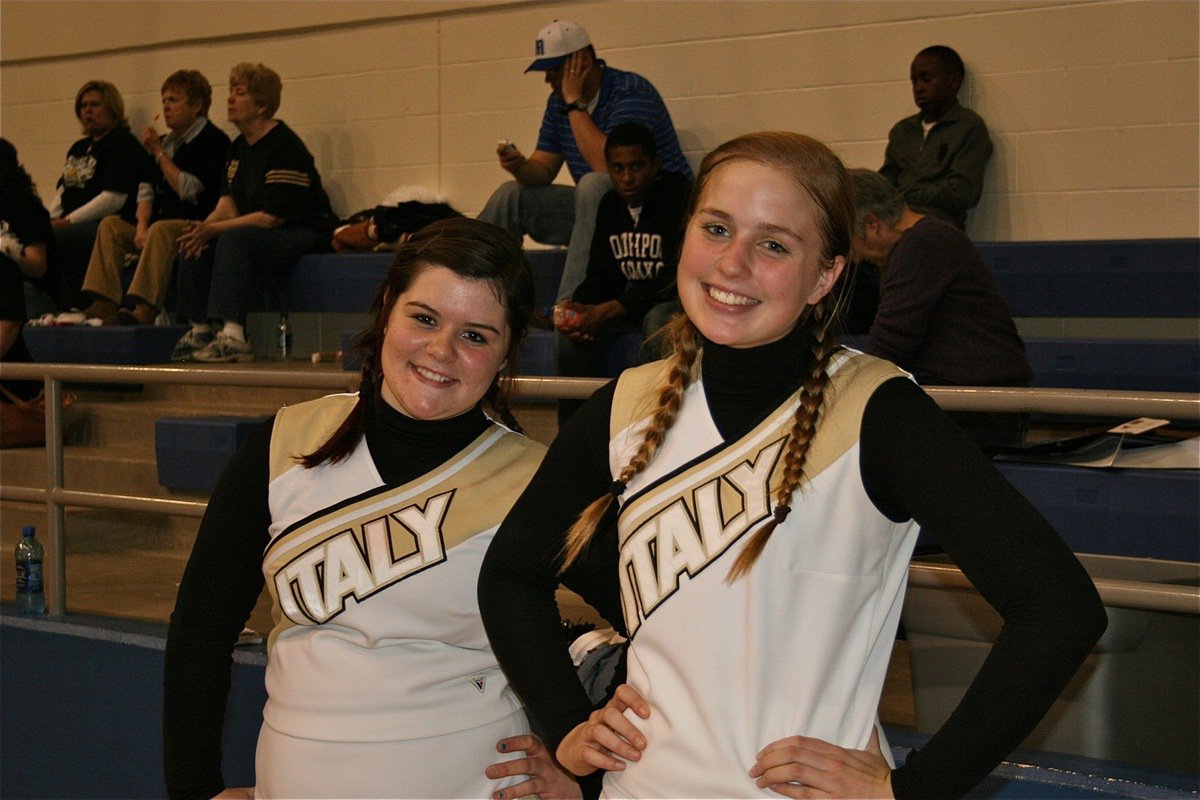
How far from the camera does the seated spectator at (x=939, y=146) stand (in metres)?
5.21

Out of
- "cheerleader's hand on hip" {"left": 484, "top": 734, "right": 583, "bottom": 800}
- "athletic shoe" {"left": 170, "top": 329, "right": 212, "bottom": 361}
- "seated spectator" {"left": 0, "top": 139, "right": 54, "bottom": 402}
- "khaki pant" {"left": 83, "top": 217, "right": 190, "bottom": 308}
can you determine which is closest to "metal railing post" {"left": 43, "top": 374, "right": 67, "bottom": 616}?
"cheerleader's hand on hip" {"left": 484, "top": 734, "right": 583, "bottom": 800}

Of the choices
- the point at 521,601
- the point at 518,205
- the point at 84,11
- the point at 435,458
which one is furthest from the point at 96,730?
the point at 84,11

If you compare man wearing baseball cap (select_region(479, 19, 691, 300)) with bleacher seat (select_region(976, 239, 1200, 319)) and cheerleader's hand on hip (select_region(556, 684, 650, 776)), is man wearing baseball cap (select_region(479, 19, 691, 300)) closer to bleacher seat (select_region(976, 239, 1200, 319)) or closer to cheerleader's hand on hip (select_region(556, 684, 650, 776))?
bleacher seat (select_region(976, 239, 1200, 319))

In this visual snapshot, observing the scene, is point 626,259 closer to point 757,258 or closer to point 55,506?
point 55,506

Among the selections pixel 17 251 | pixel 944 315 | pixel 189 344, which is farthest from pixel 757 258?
pixel 17 251

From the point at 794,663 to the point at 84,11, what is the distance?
8135mm

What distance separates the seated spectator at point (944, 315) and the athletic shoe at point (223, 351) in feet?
11.3

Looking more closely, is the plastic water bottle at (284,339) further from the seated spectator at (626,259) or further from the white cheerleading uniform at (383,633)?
the white cheerleading uniform at (383,633)

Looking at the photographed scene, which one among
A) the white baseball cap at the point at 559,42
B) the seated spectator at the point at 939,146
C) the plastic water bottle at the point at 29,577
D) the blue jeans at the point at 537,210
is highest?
the white baseball cap at the point at 559,42

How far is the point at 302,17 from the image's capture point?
732cm

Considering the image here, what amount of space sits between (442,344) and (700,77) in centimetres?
484

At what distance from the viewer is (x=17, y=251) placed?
19.3 feet

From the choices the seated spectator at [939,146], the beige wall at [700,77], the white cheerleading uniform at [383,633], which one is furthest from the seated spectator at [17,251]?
the white cheerleading uniform at [383,633]

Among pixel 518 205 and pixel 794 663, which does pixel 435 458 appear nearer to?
pixel 794 663
